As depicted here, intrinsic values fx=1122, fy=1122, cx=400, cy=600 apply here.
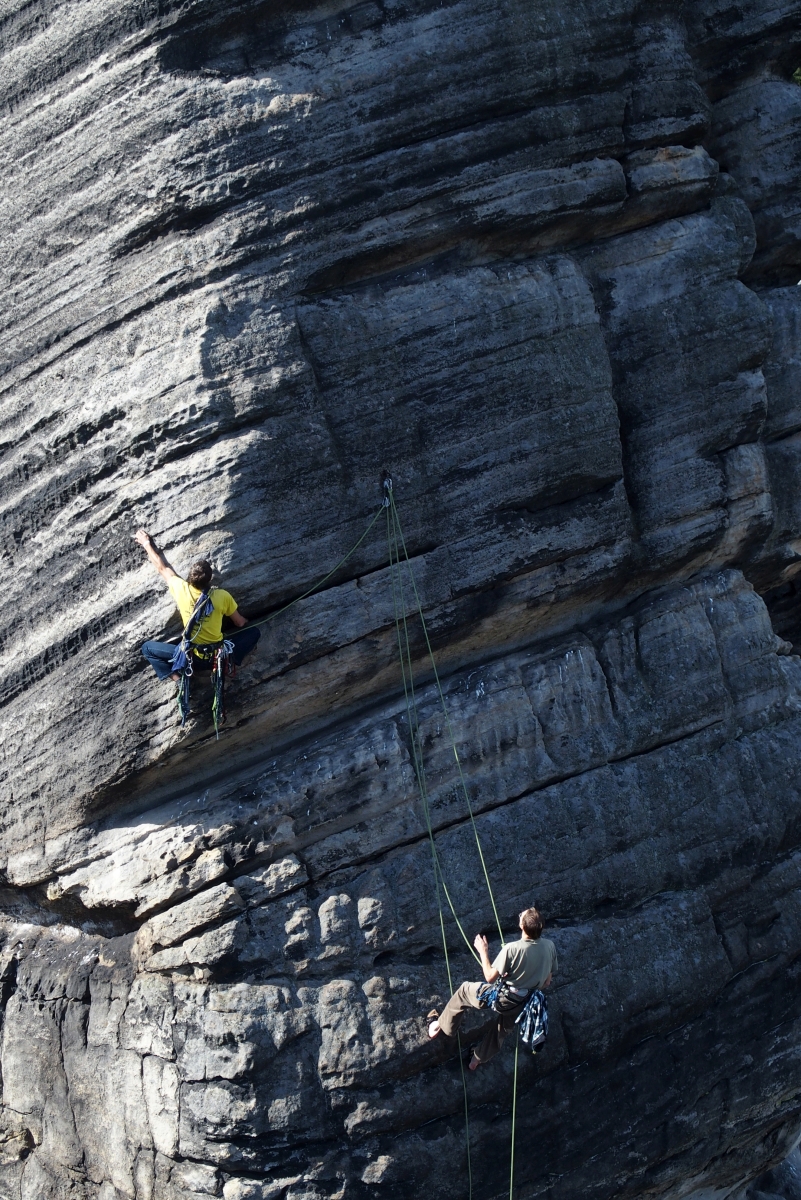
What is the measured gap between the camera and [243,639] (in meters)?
9.30

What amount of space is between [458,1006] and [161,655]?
3.68m

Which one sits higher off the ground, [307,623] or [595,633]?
[307,623]

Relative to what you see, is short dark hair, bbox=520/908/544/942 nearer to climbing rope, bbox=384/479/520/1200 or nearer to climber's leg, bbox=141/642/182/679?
climbing rope, bbox=384/479/520/1200

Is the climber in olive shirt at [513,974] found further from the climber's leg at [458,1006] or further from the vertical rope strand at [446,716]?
the vertical rope strand at [446,716]

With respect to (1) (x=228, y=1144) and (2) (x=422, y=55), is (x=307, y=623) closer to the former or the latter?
(1) (x=228, y=1144)

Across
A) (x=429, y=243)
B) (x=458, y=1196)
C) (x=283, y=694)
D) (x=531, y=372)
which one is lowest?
(x=458, y=1196)

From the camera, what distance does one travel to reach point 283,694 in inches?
383

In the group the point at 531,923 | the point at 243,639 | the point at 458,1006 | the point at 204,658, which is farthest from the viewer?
the point at 243,639

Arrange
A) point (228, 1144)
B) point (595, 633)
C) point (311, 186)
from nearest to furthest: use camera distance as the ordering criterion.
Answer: point (228, 1144)
point (311, 186)
point (595, 633)

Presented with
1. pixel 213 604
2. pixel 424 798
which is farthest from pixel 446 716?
pixel 213 604

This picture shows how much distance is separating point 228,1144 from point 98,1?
966 cm

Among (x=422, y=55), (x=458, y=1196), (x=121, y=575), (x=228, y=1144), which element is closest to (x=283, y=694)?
(x=121, y=575)

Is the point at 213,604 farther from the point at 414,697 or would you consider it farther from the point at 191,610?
the point at 414,697

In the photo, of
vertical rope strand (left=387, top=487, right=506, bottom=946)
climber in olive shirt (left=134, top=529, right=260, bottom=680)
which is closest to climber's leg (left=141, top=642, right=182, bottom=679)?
climber in olive shirt (left=134, top=529, right=260, bottom=680)
